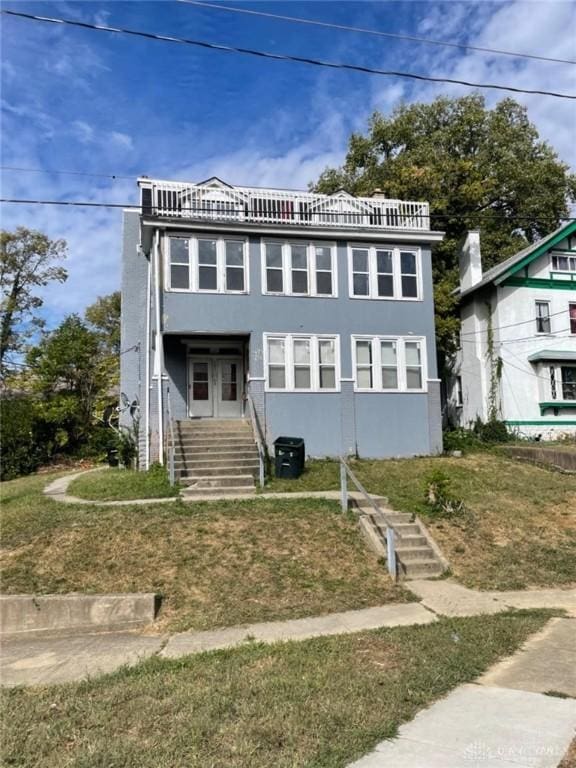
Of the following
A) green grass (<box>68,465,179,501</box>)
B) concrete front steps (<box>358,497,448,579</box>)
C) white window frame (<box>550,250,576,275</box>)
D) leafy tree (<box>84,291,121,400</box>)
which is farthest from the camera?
leafy tree (<box>84,291,121,400</box>)

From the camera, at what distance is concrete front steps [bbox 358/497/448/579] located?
8695mm

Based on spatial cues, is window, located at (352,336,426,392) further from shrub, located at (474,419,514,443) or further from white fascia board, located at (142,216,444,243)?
shrub, located at (474,419,514,443)

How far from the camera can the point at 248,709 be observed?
4.14 metres

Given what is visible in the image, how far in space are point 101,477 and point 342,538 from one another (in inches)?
312

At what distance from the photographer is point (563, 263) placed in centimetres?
2388

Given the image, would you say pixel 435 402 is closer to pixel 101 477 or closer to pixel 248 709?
pixel 101 477

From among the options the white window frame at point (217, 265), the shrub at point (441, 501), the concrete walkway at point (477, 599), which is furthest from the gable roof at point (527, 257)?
the concrete walkway at point (477, 599)

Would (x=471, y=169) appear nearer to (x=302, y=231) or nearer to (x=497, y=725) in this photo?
(x=302, y=231)

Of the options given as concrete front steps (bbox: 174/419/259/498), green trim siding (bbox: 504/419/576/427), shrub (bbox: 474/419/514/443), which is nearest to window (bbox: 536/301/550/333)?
green trim siding (bbox: 504/419/576/427)

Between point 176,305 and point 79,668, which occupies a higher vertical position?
point 176,305

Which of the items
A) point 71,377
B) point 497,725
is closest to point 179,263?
point 71,377

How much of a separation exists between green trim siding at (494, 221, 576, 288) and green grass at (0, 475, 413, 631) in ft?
50.2

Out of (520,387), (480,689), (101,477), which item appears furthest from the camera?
(520,387)

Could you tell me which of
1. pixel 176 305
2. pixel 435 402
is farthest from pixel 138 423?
pixel 435 402
